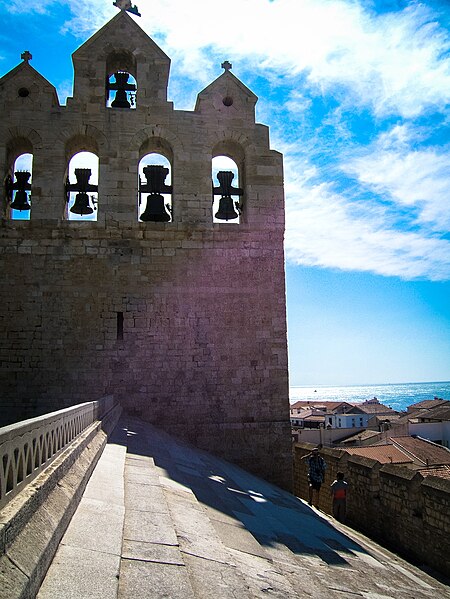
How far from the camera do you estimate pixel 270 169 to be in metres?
12.2

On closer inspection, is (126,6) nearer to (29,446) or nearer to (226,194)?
(226,194)

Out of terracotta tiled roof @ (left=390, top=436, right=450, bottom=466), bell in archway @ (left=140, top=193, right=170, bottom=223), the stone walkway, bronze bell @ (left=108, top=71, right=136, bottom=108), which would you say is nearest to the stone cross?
bronze bell @ (left=108, top=71, right=136, bottom=108)

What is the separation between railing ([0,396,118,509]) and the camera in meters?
2.32

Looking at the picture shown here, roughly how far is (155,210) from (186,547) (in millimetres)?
9484

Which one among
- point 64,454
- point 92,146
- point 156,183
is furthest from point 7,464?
point 92,146

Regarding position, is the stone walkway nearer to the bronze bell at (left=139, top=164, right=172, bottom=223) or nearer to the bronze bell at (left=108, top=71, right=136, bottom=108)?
the bronze bell at (left=139, top=164, right=172, bottom=223)

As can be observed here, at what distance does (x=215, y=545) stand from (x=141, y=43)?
12.2 m

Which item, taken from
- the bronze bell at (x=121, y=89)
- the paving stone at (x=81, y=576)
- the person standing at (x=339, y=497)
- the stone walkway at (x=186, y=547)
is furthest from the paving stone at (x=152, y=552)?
the bronze bell at (x=121, y=89)

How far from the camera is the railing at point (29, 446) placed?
7.61 ft

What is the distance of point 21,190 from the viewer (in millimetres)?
11719

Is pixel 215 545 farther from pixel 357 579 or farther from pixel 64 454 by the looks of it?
pixel 357 579

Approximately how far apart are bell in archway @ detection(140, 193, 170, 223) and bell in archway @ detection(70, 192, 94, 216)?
1.27m

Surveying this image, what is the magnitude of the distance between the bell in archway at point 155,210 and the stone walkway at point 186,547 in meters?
6.33

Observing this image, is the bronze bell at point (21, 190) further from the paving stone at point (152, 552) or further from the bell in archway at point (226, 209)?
the paving stone at point (152, 552)
